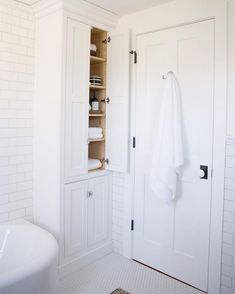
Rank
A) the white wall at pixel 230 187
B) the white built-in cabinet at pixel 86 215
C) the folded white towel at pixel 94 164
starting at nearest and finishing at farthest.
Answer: the white wall at pixel 230 187 < the white built-in cabinet at pixel 86 215 < the folded white towel at pixel 94 164

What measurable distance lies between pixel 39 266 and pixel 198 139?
4.98 feet

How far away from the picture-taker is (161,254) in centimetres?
256

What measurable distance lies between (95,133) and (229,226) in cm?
143

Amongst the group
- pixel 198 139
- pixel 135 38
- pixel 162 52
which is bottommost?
pixel 198 139

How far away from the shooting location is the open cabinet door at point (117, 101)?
8.41 feet

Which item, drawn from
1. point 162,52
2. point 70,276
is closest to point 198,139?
point 162,52

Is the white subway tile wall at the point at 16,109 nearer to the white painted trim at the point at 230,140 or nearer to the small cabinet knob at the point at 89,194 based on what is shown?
the small cabinet knob at the point at 89,194

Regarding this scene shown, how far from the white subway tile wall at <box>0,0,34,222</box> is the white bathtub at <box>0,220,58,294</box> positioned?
0.75 ft

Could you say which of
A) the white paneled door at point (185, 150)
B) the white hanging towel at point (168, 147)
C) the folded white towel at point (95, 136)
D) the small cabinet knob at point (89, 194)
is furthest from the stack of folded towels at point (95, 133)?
the white hanging towel at point (168, 147)

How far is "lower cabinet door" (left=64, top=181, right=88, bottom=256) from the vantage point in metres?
2.43

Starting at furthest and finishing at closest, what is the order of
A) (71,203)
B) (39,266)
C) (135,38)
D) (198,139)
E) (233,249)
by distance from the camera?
(135,38) < (71,203) < (198,139) < (233,249) < (39,266)

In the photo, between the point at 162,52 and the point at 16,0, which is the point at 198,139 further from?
the point at 16,0

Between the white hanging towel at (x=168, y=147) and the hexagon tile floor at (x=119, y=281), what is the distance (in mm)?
711

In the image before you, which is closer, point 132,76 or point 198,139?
point 198,139
